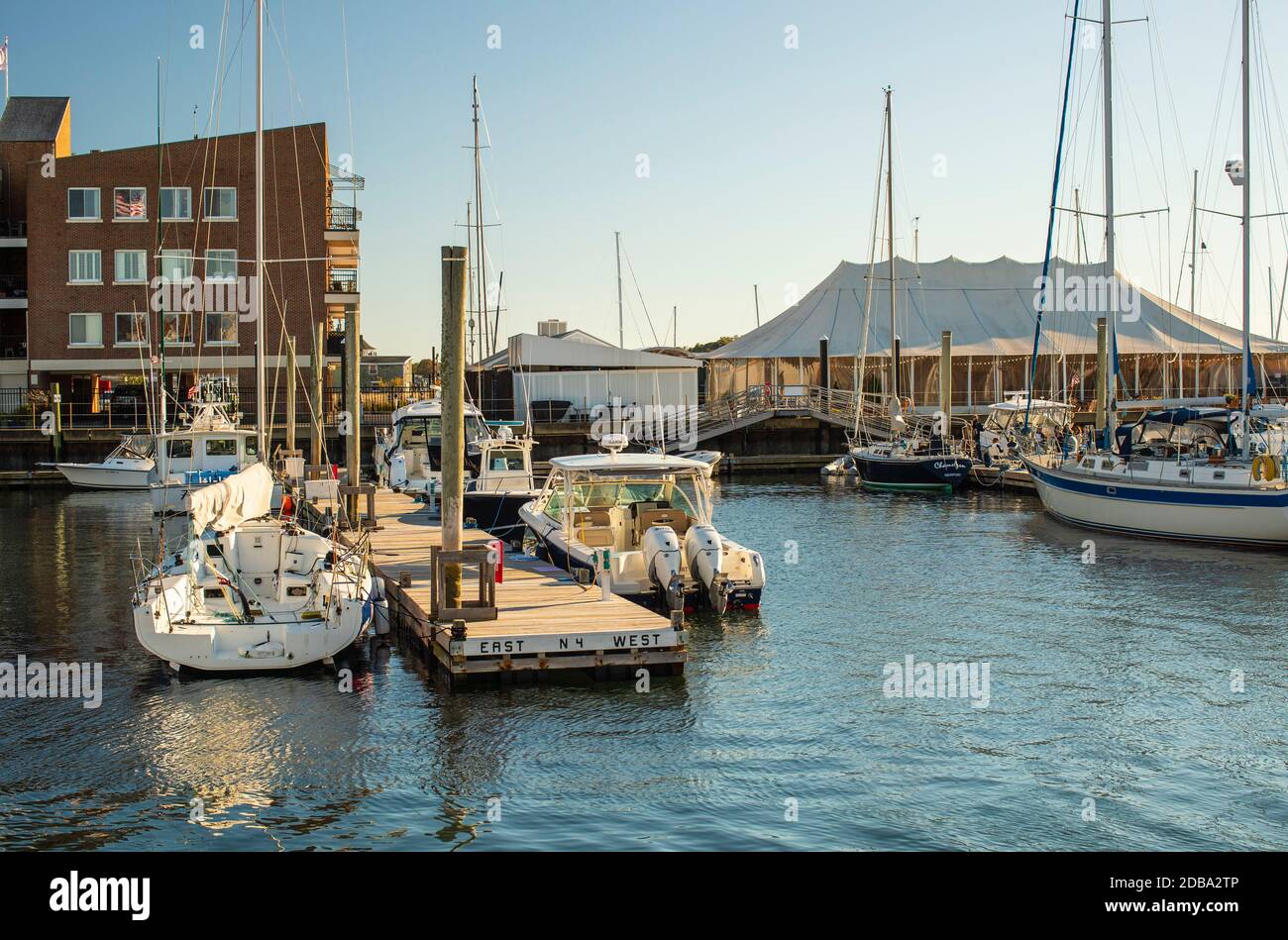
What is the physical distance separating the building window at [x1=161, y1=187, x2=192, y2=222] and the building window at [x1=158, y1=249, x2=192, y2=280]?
5.02 feet

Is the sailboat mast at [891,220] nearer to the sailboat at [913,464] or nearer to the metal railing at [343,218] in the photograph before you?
the sailboat at [913,464]

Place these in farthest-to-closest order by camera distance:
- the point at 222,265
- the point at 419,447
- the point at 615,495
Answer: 1. the point at 222,265
2. the point at 419,447
3. the point at 615,495

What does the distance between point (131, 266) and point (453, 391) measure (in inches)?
1795

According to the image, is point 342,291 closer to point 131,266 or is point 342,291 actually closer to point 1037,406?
point 131,266

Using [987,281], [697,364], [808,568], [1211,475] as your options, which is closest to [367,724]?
[808,568]

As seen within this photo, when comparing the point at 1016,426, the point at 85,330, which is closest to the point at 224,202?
the point at 85,330

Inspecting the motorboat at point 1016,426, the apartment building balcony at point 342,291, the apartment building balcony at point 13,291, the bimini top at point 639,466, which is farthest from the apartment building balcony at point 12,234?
the bimini top at point 639,466

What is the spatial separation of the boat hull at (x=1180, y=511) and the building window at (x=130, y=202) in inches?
1637

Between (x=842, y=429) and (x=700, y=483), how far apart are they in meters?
40.0

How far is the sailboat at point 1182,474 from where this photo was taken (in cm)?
3009

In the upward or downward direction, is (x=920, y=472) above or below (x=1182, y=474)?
below

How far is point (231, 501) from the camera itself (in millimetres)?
19516

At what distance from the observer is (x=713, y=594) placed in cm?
2062
